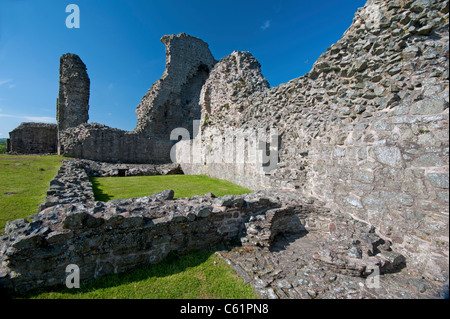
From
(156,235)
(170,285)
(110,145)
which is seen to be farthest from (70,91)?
(170,285)

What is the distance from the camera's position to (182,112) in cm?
2608

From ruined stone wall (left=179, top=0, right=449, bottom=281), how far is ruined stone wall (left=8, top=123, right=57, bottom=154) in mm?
31469

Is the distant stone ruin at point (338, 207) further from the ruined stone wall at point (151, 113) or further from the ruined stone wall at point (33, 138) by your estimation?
the ruined stone wall at point (33, 138)

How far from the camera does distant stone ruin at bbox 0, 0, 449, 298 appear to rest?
114 inches

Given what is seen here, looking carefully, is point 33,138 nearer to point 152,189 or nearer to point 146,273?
point 152,189

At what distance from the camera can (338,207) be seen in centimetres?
468

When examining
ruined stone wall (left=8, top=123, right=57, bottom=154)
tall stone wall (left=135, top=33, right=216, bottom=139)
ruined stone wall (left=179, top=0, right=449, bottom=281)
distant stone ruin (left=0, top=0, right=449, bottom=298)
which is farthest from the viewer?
ruined stone wall (left=8, top=123, right=57, bottom=154)

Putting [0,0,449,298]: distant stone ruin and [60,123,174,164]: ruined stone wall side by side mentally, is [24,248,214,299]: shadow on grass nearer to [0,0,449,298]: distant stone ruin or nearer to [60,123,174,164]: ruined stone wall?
[0,0,449,298]: distant stone ruin

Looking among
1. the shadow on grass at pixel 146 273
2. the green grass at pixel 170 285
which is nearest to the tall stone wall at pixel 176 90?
the shadow on grass at pixel 146 273

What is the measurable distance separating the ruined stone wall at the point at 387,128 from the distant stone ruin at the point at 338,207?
2cm

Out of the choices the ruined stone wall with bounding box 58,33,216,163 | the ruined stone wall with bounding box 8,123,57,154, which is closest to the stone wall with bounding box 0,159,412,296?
the ruined stone wall with bounding box 58,33,216,163

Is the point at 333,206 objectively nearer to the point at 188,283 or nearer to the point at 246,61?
the point at 188,283

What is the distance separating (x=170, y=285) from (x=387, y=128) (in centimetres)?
478
